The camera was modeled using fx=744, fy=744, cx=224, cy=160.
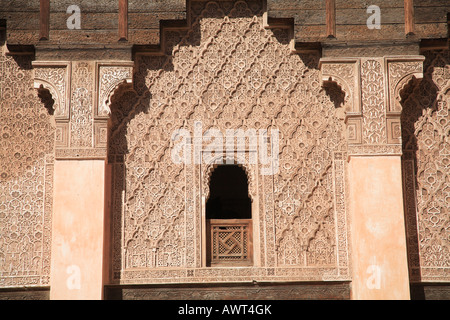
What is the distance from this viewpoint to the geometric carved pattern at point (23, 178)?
21.6 ft

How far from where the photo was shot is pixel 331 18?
682cm

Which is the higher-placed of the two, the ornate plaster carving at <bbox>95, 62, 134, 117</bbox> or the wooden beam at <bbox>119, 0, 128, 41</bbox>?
the wooden beam at <bbox>119, 0, 128, 41</bbox>

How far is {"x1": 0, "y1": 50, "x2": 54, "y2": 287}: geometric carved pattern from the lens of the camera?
6.58m

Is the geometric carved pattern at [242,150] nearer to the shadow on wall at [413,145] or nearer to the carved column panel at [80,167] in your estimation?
the carved column panel at [80,167]

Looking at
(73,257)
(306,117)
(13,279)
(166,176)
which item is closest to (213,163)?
(166,176)

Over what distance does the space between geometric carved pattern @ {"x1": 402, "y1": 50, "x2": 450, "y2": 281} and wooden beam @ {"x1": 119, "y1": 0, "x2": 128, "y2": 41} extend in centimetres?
263

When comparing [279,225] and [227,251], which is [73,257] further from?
[279,225]

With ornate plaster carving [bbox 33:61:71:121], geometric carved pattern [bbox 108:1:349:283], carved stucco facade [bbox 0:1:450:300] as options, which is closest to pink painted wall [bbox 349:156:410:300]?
carved stucco facade [bbox 0:1:450:300]

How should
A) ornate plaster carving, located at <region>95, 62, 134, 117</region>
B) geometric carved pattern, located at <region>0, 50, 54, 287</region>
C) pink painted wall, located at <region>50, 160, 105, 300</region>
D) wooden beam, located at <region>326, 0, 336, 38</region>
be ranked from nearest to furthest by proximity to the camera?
pink painted wall, located at <region>50, 160, 105, 300</region>, geometric carved pattern, located at <region>0, 50, 54, 287</region>, ornate plaster carving, located at <region>95, 62, 134, 117</region>, wooden beam, located at <region>326, 0, 336, 38</region>

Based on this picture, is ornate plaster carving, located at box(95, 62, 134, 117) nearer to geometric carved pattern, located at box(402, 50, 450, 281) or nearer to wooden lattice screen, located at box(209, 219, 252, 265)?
wooden lattice screen, located at box(209, 219, 252, 265)

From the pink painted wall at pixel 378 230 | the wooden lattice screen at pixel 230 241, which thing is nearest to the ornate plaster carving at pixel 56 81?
the wooden lattice screen at pixel 230 241

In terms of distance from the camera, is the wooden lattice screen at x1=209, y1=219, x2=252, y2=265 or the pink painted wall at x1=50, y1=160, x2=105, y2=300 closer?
the pink painted wall at x1=50, y1=160, x2=105, y2=300

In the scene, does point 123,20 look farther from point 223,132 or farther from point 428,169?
point 428,169

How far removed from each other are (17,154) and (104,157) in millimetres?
844
